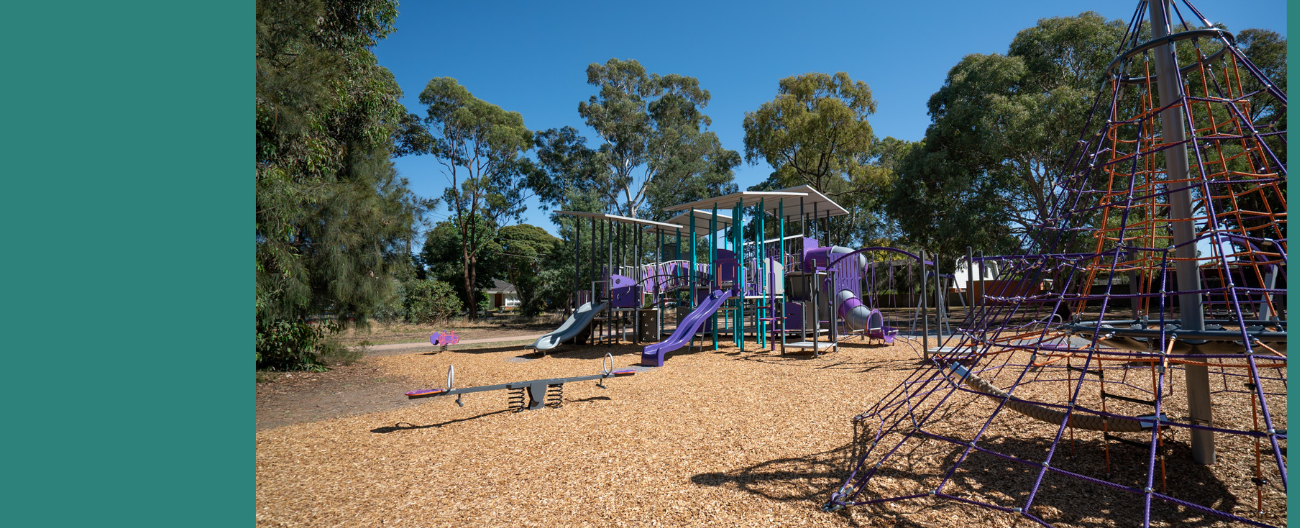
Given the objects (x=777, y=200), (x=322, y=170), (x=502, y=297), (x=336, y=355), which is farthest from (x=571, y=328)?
(x=502, y=297)

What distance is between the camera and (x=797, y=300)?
12656 millimetres

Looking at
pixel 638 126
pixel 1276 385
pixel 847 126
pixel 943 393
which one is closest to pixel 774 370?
pixel 943 393

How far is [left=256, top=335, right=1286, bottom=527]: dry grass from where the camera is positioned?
13.1 feet

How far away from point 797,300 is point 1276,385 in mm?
7204

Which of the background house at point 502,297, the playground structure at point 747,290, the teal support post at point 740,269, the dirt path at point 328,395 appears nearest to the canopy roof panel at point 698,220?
the playground structure at point 747,290

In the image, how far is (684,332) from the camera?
12.4 metres

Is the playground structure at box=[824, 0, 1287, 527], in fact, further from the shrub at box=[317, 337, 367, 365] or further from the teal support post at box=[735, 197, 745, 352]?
the shrub at box=[317, 337, 367, 365]

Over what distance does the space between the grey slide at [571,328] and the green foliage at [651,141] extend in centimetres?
1971

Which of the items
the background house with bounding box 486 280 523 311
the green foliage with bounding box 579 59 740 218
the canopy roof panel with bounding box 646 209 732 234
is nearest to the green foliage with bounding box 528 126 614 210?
the green foliage with bounding box 579 59 740 218

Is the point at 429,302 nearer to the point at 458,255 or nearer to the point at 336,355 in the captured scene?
the point at 458,255

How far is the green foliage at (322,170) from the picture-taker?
8375 millimetres

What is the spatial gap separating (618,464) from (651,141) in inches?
1244

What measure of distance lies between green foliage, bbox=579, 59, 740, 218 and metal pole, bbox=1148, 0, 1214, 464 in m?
31.0

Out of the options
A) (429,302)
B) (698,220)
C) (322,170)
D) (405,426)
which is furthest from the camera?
(429,302)
